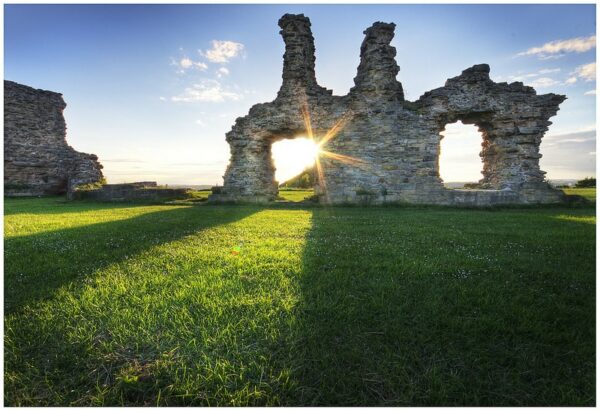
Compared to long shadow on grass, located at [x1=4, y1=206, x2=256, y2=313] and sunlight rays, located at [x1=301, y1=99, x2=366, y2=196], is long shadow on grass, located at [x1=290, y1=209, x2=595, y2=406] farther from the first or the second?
sunlight rays, located at [x1=301, y1=99, x2=366, y2=196]

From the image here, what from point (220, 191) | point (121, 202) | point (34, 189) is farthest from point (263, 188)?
point (34, 189)

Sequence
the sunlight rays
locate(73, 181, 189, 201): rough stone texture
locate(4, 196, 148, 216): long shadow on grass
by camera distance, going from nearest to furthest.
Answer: locate(4, 196, 148, 216): long shadow on grass
the sunlight rays
locate(73, 181, 189, 201): rough stone texture

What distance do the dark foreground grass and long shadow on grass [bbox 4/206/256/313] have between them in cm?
4

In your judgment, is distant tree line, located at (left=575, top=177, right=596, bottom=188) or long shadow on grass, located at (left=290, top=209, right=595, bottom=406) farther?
distant tree line, located at (left=575, top=177, right=596, bottom=188)

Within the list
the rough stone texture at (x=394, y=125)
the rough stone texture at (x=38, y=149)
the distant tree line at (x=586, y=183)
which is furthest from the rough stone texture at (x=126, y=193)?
the distant tree line at (x=586, y=183)

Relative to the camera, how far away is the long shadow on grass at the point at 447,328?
1728 millimetres

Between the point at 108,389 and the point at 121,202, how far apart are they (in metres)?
16.0

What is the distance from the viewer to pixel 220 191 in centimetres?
1512

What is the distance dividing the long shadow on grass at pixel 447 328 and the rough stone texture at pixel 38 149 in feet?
70.2

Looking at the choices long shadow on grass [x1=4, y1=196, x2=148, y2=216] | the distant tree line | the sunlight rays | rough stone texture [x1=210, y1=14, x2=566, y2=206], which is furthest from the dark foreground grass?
the distant tree line

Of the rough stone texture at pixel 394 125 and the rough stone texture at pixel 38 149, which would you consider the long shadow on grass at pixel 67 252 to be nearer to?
the rough stone texture at pixel 394 125

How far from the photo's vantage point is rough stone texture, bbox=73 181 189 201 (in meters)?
15.8

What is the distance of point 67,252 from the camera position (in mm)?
4438

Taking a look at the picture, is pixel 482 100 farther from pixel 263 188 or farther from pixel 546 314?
pixel 546 314
